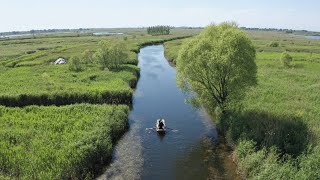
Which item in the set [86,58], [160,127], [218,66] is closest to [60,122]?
[160,127]

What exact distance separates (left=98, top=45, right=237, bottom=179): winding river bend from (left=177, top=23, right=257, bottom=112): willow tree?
468 centimetres

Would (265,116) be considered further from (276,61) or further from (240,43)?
(276,61)

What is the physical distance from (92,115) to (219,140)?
16330mm

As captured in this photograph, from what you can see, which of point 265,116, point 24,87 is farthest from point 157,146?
point 24,87

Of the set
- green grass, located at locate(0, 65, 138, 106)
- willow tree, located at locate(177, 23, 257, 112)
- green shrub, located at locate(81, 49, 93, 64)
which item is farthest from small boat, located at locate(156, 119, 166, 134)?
green shrub, located at locate(81, 49, 93, 64)

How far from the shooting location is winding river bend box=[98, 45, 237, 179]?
1239 inches

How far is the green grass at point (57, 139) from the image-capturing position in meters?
27.9

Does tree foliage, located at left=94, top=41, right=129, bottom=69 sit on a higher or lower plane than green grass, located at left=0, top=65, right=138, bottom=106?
higher

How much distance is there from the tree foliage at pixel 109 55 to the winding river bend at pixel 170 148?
839 inches

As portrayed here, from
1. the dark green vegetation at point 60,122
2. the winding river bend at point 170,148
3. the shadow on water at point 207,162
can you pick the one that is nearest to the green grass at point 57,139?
the dark green vegetation at point 60,122

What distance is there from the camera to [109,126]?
3834cm

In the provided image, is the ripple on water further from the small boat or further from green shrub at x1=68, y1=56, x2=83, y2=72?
green shrub at x1=68, y1=56, x2=83, y2=72

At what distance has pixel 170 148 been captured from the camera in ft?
123

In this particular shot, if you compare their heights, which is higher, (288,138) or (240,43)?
(240,43)
